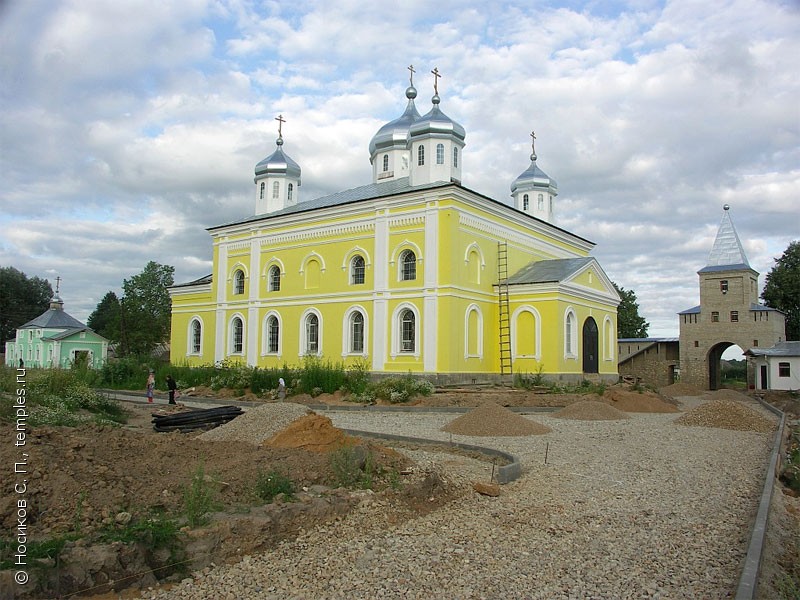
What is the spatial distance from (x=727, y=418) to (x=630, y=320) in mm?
42003

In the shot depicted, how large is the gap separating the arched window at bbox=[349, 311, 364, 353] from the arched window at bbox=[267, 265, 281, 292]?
5.22 metres

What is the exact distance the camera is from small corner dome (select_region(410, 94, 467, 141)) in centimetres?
2783

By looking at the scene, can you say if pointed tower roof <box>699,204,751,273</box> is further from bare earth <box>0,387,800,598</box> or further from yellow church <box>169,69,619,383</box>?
bare earth <box>0,387,800,598</box>

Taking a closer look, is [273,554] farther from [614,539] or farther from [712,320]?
[712,320]

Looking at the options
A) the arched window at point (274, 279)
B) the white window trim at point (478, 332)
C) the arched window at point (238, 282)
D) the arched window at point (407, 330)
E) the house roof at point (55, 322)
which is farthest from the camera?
the house roof at point (55, 322)

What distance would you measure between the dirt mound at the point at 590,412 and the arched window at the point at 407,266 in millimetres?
10835

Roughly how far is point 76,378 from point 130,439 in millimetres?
9359

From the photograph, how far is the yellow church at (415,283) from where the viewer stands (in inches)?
1026

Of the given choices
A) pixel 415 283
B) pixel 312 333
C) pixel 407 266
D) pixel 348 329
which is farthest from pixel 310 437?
pixel 312 333

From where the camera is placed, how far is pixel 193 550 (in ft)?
16.8

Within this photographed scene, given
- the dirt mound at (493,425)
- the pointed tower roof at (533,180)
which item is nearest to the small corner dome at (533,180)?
the pointed tower roof at (533,180)

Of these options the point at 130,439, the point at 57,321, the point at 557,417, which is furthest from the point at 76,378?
the point at 57,321

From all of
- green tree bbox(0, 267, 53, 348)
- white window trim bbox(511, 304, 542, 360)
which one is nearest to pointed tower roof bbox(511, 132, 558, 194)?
white window trim bbox(511, 304, 542, 360)

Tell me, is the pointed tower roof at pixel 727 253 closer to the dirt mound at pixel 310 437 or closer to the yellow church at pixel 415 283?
the yellow church at pixel 415 283
